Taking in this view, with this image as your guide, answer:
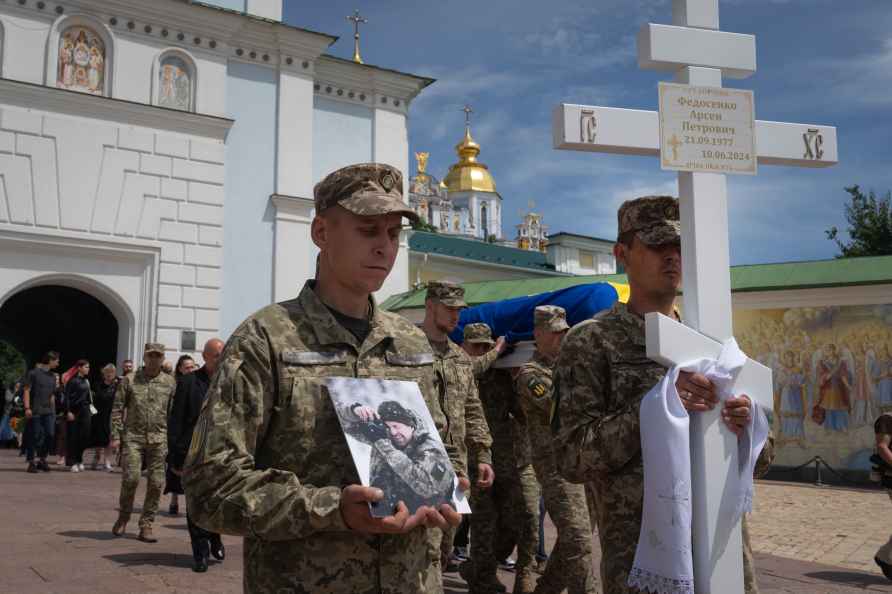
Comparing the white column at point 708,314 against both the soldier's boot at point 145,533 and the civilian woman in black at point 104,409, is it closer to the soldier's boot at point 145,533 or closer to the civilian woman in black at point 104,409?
the soldier's boot at point 145,533

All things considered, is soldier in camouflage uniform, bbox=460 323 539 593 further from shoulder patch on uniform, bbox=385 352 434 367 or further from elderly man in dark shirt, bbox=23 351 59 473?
elderly man in dark shirt, bbox=23 351 59 473

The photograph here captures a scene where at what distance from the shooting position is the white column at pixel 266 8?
715 inches

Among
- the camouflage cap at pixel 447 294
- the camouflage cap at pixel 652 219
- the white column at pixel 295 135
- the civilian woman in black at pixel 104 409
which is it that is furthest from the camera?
the white column at pixel 295 135

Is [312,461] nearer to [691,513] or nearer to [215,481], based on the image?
[215,481]

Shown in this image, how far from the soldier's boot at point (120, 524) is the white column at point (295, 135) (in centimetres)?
1104

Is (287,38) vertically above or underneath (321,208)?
above

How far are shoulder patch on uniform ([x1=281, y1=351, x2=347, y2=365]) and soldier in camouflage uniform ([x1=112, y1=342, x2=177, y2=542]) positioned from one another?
673 centimetres

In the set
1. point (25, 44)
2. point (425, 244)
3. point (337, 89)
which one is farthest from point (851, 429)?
point (425, 244)

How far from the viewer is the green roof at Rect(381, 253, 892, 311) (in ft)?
46.0

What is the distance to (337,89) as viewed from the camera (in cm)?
1997

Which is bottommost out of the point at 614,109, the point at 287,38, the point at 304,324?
the point at 304,324

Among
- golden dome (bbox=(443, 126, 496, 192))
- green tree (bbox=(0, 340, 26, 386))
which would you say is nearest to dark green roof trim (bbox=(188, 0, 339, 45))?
green tree (bbox=(0, 340, 26, 386))

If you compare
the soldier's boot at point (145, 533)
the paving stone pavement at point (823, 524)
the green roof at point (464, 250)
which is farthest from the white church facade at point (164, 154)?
the green roof at point (464, 250)

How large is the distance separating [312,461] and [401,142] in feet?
62.7
